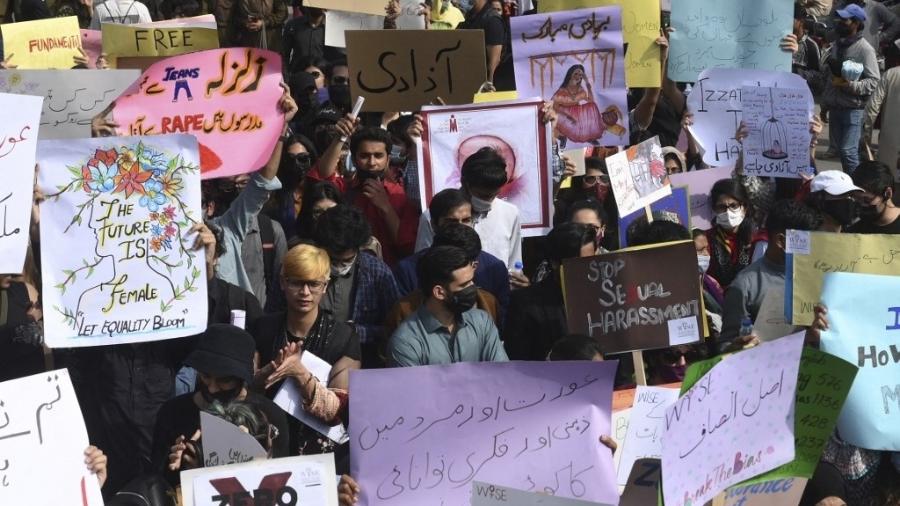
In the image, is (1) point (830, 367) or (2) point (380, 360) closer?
(1) point (830, 367)

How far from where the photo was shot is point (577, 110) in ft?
29.8

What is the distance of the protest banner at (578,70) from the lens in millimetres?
9039

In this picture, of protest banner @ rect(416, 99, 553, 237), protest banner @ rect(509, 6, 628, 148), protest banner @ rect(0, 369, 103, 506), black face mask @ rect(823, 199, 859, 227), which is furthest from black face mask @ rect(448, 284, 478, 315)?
protest banner @ rect(509, 6, 628, 148)

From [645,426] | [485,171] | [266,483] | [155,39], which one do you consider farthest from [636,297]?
[155,39]

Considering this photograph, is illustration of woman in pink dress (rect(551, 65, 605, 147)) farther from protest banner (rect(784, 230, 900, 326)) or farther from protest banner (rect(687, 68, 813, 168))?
protest banner (rect(784, 230, 900, 326))

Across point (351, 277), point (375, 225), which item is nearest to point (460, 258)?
point (351, 277)

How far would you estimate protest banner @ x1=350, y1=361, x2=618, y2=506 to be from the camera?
5.00m

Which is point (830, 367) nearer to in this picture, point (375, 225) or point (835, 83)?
point (375, 225)

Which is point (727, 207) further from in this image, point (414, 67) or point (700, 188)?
point (414, 67)

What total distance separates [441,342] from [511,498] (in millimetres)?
1486

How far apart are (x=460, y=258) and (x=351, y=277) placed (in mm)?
795

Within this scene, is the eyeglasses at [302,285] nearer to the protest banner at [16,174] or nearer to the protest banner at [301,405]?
the protest banner at [301,405]

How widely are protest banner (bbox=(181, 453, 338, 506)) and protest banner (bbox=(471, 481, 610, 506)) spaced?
1.56 ft

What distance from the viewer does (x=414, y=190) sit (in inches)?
335
